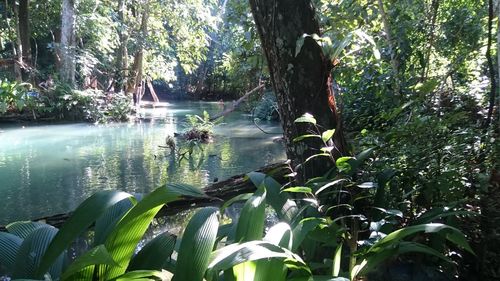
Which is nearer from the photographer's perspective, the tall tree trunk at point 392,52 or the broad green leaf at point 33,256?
the broad green leaf at point 33,256

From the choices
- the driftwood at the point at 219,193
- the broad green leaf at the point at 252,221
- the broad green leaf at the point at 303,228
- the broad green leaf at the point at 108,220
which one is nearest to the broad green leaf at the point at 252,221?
the broad green leaf at the point at 252,221

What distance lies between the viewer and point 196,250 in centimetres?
104

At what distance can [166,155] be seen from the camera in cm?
552

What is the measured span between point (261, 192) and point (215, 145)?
5012mm

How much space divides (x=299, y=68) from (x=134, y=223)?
0.97 m

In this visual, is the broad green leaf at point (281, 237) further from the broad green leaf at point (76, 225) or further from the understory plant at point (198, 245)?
the broad green leaf at point (76, 225)

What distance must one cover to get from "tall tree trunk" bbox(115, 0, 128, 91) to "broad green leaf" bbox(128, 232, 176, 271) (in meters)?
11.9

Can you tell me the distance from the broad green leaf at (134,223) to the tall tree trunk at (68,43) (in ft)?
35.3

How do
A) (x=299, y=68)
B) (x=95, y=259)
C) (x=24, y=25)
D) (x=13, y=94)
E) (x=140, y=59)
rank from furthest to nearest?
(x=140, y=59) < (x=24, y=25) < (x=13, y=94) < (x=299, y=68) < (x=95, y=259)

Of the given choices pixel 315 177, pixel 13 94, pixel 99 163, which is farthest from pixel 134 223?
pixel 13 94

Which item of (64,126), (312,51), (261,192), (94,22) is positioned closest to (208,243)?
(261,192)

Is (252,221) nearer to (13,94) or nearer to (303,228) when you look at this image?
(303,228)

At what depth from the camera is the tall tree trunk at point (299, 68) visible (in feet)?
5.78

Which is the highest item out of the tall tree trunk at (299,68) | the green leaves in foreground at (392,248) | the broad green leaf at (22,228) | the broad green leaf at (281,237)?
the tall tree trunk at (299,68)
